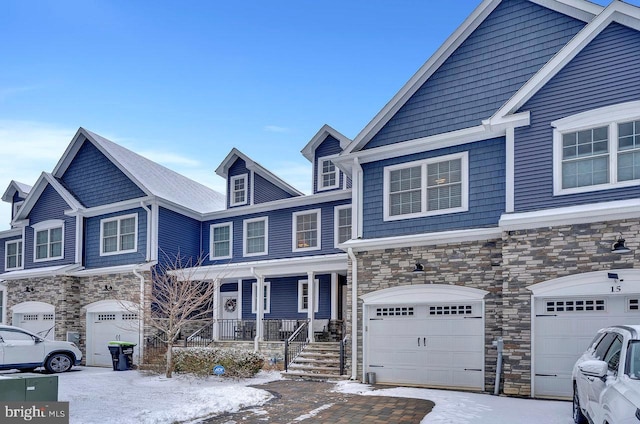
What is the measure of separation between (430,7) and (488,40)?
4.67 meters

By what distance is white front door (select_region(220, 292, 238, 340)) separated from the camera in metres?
21.0

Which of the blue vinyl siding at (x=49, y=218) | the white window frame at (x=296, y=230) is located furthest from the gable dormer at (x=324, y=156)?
the blue vinyl siding at (x=49, y=218)

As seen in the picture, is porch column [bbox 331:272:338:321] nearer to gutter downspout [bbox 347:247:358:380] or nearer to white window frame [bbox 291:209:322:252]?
white window frame [bbox 291:209:322:252]

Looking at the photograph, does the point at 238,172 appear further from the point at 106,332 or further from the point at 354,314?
the point at 354,314

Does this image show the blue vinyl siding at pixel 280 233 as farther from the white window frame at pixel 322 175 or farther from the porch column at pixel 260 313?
the porch column at pixel 260 313

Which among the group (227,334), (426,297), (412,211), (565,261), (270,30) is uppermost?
(270,30)

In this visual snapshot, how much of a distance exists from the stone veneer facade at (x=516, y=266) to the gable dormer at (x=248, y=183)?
29.7 feet

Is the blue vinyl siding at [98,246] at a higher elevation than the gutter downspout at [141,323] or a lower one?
higher

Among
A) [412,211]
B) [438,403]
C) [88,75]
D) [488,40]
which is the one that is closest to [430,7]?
[488,40]

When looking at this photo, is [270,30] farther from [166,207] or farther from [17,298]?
[17,298]

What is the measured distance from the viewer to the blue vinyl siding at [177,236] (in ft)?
66.3

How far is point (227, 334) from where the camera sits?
831 inches

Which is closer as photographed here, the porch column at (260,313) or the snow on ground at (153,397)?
the snow on ground at (153,397)

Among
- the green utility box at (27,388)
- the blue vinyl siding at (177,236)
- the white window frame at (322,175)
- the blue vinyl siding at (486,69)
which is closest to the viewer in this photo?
the green utility box at (27,388)
